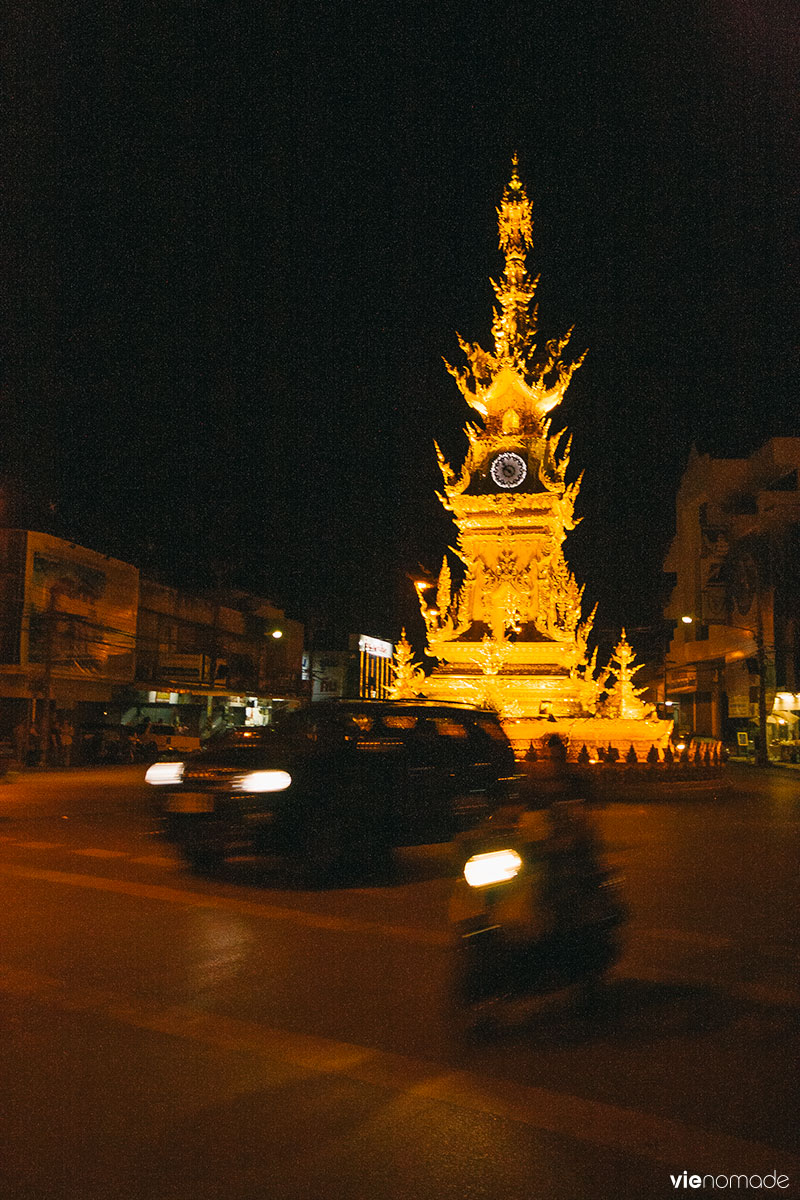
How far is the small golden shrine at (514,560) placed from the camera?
35844mm

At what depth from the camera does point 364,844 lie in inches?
468

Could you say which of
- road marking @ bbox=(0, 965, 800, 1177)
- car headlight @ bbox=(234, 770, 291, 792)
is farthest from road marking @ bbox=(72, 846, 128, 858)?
road marking @ bbox=(0, 965, 800, 1177)

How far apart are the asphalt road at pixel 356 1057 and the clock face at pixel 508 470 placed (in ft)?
94.7

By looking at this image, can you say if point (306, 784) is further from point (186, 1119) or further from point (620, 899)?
point (186, 1119)

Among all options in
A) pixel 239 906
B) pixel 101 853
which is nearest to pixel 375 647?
pixel 101 853

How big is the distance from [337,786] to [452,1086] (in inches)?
246

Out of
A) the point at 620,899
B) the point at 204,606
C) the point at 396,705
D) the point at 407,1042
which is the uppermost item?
the point at 204,606

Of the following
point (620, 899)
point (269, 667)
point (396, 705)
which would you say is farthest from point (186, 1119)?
point (269, 667)

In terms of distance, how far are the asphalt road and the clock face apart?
28.9 metres

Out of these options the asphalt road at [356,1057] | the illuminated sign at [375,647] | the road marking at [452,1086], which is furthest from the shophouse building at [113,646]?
the road marking at [452,1086]

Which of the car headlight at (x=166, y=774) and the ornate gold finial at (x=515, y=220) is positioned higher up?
the ornate gold finial at (x=515, y=220)

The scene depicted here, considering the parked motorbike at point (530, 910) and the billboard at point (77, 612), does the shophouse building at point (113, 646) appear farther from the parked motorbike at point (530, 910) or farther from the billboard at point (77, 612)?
the parked motorbike at point (530, 910)

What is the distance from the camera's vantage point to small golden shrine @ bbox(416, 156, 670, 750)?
35.8m

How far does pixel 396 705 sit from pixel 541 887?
6454 mm
